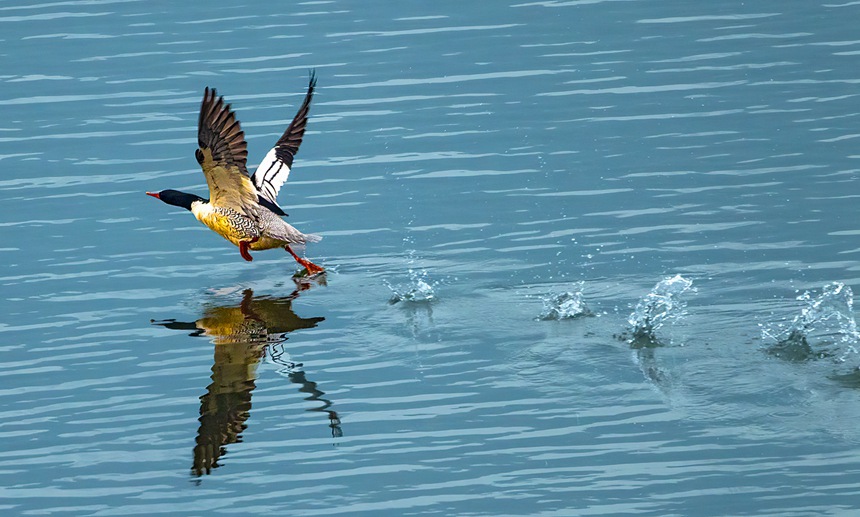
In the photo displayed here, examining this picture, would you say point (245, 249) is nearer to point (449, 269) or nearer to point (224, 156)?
point (224, 156)

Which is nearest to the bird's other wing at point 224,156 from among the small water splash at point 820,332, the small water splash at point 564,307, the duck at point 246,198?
the duck at point 246,198

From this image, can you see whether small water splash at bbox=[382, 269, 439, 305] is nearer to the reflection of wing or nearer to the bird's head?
the reflection of wing

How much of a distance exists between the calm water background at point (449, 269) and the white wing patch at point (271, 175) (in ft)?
2.59

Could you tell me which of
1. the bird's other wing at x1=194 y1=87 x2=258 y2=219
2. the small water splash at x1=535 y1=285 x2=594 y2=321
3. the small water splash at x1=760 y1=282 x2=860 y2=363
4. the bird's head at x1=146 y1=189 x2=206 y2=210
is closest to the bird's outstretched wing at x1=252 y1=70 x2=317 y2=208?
the bird's other wing at x1=194 y1=87 x2=258 y2=219

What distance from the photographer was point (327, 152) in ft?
59.8

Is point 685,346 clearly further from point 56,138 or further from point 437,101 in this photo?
point 56,138

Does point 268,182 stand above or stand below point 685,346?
above

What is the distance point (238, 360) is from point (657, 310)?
336 centimetres

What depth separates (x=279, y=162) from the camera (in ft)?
47.1

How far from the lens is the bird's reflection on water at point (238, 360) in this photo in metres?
10.0

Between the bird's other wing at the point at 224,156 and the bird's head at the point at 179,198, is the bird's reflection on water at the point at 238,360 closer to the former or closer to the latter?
the bird's other wing at the point at 224,156

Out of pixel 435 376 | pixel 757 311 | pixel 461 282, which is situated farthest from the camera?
pixel 461 282

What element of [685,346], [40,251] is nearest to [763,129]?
[685,346]

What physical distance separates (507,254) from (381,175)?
3.65 m
